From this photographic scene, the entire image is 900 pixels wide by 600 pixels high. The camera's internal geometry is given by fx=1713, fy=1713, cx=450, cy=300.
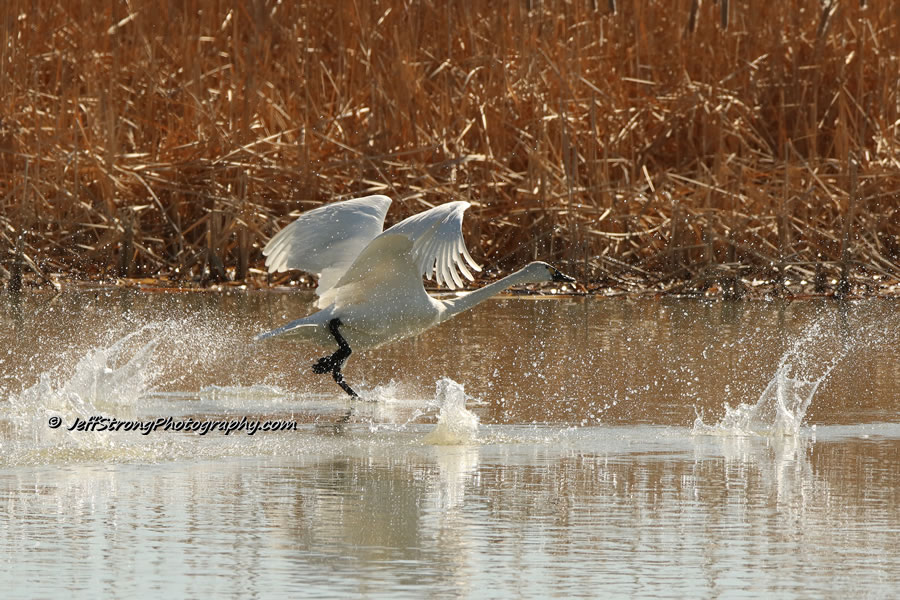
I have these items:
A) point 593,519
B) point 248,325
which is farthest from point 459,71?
point 593,519

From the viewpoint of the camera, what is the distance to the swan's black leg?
10.4 meters

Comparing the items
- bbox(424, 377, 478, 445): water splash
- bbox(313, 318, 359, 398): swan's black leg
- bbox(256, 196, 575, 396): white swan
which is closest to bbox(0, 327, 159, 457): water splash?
bbox(256, 196, 575, 396): white swan

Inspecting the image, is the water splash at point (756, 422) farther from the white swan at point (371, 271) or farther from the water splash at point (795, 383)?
the white swan at point (371, 271)

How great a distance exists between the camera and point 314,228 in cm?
1102

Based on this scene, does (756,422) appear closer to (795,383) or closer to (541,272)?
(795,383)

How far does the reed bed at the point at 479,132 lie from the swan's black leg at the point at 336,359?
5.68 m

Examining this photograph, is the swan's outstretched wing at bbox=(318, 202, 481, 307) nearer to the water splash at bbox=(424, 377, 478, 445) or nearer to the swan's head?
→ the swan's head

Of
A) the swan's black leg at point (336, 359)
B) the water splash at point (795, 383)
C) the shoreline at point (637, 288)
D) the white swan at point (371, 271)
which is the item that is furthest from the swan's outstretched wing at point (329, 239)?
the shoreline at point (637, 288)

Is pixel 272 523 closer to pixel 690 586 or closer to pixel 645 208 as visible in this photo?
pixel 690 586

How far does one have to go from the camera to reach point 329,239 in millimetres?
10938

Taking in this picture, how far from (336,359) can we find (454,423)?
2.38m

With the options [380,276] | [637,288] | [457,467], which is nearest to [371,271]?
[380,276]

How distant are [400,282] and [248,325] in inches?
137

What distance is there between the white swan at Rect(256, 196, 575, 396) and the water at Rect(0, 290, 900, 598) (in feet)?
1.23
